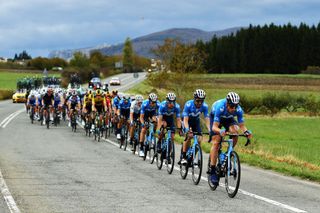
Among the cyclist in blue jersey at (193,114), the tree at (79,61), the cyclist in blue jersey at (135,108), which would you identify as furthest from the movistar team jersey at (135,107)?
the tree at (79,61)

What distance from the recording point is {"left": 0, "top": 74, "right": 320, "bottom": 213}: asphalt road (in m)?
9.93

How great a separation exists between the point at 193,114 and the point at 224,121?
5.72ft

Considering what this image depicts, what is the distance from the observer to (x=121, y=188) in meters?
12.1

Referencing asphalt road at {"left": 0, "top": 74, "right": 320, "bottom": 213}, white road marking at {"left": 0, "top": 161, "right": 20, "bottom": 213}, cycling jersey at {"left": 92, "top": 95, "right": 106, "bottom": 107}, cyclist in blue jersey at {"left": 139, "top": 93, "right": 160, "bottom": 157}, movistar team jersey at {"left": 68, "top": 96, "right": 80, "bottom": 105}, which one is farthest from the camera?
movistar team jersey at {"left": 68, "top": 96, "right": 80, "bottom": 105}

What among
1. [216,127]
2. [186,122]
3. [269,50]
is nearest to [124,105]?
[186,122]

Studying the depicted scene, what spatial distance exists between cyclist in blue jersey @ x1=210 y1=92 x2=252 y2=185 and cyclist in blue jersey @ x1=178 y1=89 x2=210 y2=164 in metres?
0.99

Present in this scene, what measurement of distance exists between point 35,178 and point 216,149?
4.19 metres

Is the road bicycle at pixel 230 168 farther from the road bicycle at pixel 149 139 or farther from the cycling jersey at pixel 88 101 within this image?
the cycling jersey at pixel 88 101

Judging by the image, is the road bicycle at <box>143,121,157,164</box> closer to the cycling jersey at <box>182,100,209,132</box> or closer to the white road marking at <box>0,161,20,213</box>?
the cycling jersey at <box>182,100,209,132</box>

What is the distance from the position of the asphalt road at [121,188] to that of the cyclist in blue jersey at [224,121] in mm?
661

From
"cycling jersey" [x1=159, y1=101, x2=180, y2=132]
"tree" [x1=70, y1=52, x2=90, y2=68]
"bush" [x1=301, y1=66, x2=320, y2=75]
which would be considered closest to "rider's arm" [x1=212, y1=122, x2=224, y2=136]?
"cycling jersey" [x1=159, y1=101, x2=180, y2=132]

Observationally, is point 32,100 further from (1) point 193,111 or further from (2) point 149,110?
(1) point 193,111

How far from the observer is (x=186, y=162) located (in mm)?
13344

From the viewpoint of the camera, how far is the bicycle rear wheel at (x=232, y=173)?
1080cm
